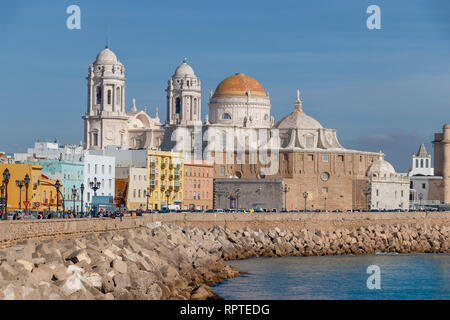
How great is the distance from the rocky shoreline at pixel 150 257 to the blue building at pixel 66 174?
15.7 m

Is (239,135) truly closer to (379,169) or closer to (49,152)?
(379,169)

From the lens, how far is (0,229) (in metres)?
31.8

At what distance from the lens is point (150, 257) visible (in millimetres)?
35156

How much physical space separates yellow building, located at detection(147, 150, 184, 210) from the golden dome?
21.4m

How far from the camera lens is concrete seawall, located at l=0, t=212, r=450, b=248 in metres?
34.8

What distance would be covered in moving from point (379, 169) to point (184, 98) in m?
25.4

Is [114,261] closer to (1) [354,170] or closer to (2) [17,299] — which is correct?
(2) [17,299]

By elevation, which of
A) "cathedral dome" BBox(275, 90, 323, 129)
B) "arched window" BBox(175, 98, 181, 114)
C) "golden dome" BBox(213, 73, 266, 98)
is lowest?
"cathedral dome" BBox(275, 90, 323, 129)

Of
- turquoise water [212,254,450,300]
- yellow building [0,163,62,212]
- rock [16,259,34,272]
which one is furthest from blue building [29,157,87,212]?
rock [16,259,34,272]

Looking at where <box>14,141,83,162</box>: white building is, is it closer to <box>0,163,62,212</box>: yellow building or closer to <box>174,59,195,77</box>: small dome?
<box>0,163,62,212</box>: yellow building

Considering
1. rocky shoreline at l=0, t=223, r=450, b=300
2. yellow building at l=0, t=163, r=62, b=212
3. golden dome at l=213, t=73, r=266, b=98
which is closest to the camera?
rocky shoreline at l=0, t=223, r=450, b=300

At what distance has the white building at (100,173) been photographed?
250 ft

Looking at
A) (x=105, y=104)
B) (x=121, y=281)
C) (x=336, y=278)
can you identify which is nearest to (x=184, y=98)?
(x=105, y=104)
